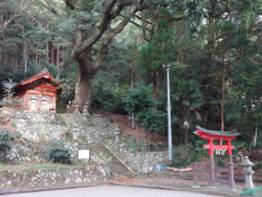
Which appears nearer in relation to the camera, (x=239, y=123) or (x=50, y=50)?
(x=239, y=123)

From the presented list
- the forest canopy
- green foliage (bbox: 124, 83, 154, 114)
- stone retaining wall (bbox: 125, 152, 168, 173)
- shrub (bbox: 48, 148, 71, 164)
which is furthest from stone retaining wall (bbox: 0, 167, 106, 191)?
the forest canopy

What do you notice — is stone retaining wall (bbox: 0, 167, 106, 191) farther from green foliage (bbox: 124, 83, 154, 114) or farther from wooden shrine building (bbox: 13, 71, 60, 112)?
wooden shrine building (bbox: 13, 71, 60, 112)

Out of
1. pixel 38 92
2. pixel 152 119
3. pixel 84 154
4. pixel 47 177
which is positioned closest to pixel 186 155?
pixel 152 119

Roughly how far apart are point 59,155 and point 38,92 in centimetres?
616

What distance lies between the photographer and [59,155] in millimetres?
11422

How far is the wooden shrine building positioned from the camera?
1608cm

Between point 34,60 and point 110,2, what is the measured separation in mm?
10019

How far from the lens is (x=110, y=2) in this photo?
12625 mm

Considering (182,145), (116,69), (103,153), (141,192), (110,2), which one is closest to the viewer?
(141,192)

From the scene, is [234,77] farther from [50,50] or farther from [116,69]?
[50,50]

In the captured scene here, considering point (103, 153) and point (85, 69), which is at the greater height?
point (85, 69)

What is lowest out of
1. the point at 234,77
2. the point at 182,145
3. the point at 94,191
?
the point at 94,191

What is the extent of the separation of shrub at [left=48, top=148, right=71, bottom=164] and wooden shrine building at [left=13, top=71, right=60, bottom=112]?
496 centimetres

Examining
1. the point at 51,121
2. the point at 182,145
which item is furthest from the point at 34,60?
the point at 182,145
